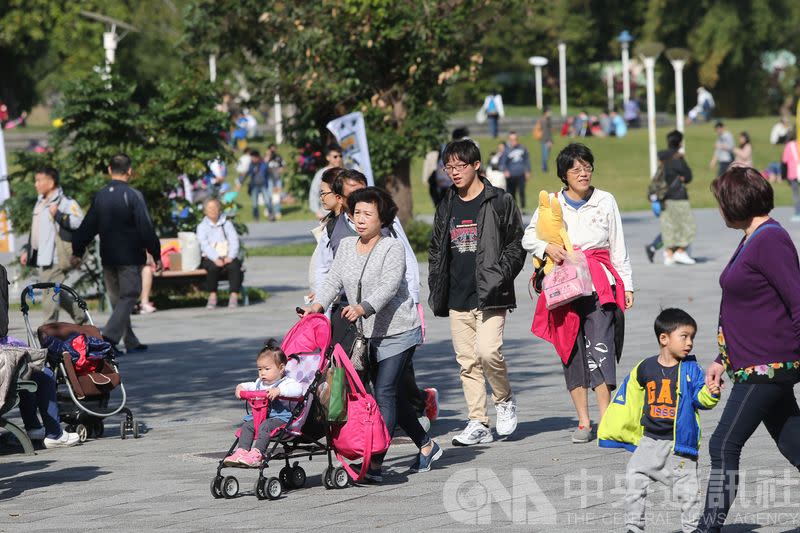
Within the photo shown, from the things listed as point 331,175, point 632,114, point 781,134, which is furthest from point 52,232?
point 632,114

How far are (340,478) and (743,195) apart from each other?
282cm

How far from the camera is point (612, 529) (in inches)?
258

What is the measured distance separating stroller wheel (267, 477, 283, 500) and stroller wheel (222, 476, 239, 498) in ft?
0.60

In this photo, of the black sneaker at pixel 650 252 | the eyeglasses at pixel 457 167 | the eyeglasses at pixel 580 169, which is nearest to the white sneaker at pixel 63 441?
the eyeglasses at pixel 457 167

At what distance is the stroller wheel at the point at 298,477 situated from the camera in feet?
25.7

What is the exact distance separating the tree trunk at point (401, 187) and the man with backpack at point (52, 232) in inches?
436

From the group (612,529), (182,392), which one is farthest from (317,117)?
(612,529)

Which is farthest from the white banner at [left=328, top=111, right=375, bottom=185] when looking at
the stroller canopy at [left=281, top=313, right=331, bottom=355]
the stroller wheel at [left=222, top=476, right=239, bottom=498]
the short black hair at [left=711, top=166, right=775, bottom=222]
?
the short black hair at [left=711, top=166, right=775, bottom=222]

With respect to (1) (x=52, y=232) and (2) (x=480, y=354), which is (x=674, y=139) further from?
(2) (x=480, y=354)

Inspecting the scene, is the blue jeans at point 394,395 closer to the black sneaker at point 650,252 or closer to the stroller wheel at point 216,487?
the stroller wheel at point 216,487

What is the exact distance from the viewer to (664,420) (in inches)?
252

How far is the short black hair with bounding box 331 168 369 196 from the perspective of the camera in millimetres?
9078

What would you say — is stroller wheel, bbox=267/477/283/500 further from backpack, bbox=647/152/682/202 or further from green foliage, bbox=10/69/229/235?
backpack, bbox=647/152/682/202

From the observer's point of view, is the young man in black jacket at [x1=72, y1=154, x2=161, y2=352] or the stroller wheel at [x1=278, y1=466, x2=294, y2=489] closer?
the stroller wheel at [x1=278, y1=466, x2=294, y2=489]
